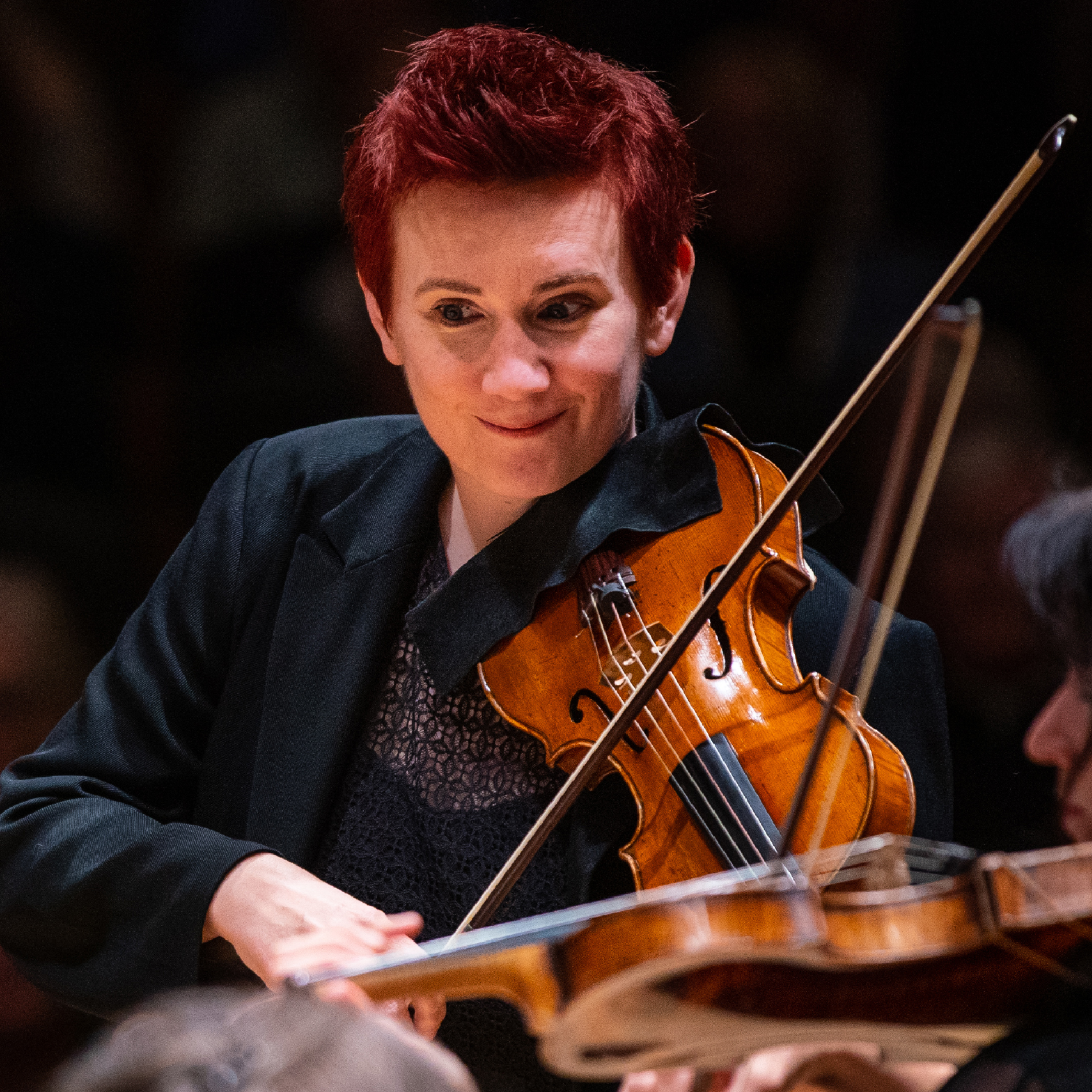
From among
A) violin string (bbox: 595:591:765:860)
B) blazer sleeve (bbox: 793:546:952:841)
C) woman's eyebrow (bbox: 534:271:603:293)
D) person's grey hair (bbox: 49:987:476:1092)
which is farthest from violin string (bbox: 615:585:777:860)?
person's grey hair (bbox: 49:987:476:1092)

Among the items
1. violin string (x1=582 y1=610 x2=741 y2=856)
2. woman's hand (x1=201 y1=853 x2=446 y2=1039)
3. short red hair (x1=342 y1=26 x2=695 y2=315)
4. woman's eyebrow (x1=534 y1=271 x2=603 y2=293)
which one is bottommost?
woman's hand (x1=201 y1=853 x2=446 y2=1039)

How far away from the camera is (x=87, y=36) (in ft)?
4.18

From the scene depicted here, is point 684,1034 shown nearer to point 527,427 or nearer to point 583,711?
point 583,711

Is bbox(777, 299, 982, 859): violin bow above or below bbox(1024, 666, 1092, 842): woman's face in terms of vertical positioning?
above

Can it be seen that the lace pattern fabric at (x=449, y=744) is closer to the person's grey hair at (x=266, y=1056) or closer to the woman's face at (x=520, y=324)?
the woman's face at (x=520, y=324)

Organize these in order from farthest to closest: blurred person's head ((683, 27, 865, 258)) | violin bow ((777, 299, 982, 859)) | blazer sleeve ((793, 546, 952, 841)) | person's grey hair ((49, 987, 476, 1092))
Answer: blurred person's head ((683, 27, 865, 258)) < blazer sleeve ((793, 546, 952, 841)) < violin bow ((777, 299, 982, 859)) < person's grey hair ((49, 987, 476, 1092))

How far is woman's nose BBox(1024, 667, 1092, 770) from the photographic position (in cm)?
85

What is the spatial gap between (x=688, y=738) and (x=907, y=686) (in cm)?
19

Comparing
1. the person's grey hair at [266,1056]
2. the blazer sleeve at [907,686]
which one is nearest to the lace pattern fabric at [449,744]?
the blazer sleeve at [907,686]

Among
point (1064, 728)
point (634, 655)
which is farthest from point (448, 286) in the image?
point (1064, 728)

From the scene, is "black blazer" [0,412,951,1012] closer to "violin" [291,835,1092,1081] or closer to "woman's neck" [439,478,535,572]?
"woman's neck" [439,478,535,572]

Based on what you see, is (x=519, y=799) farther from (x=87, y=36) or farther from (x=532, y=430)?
(x=87, y=36)

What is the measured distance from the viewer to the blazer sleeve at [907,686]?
95cm

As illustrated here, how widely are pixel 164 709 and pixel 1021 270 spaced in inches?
30.1
